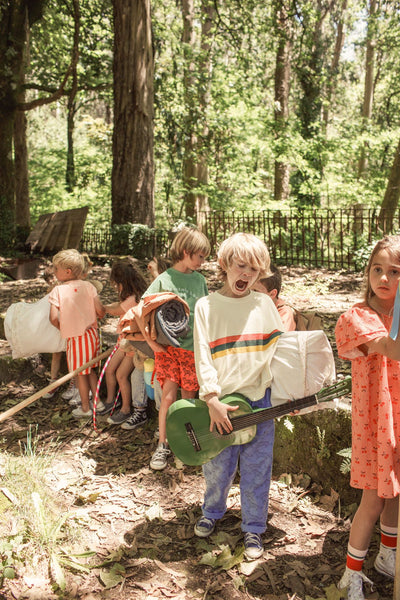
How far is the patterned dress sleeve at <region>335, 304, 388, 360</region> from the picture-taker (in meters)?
2.01

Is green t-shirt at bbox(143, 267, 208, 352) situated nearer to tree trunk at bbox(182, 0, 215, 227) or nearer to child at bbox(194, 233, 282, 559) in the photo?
child at bbox(194, 233, 282, 559)

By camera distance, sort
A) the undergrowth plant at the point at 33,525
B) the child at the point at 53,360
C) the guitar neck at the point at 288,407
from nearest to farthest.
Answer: the guitar neck at the point at 288,407, the undergrowth plant at the point at 33,525, the child at the point at 53,360

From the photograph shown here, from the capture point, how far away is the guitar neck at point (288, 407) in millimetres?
2457

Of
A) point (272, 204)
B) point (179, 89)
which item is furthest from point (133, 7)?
point (272, 204)

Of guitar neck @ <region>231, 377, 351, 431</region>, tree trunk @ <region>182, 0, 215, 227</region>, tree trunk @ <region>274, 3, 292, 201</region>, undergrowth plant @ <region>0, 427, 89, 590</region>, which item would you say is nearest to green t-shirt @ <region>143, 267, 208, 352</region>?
guitar neck @ <region>231, 377, 351, 431</region>

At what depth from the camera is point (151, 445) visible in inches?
155

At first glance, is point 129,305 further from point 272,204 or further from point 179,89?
point 272,204

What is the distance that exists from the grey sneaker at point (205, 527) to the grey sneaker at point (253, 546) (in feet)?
0.75

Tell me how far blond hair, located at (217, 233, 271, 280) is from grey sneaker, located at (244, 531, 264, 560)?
4.83 ft

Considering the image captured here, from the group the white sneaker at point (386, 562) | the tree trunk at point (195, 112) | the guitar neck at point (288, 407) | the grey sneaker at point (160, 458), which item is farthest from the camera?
the tree trunk at point (195, 112)

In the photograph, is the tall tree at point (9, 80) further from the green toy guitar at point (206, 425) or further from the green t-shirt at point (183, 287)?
the green toy guitar at point (206, 425)

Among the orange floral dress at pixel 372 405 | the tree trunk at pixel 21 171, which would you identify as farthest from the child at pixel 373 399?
the tree trunk at pixel 21 171

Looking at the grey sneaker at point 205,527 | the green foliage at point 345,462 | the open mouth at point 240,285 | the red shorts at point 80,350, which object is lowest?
the grey sneaker at point 205,527

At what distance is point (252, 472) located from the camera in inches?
104
